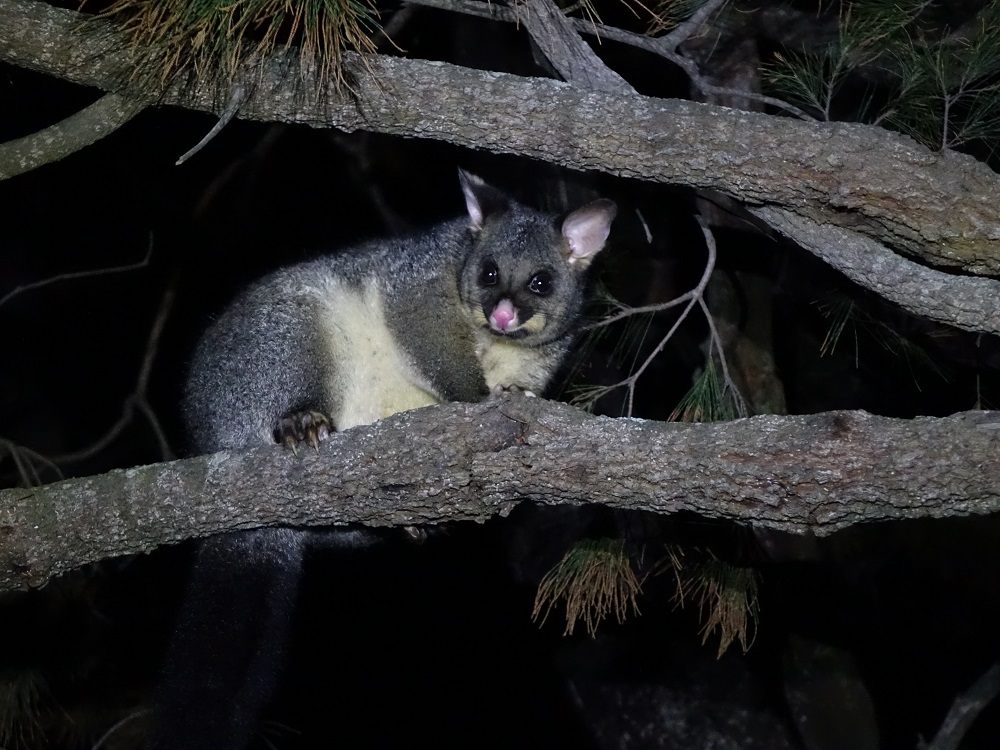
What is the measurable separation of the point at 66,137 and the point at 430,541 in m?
3.28

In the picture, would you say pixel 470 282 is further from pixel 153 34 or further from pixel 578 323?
pixel 153 34

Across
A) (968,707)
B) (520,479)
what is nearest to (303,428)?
(520,479)

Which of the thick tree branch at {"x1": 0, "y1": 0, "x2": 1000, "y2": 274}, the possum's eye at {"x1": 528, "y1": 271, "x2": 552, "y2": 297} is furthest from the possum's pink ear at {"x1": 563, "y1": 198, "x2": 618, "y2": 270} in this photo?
the thick tree branch at {"x1": 0, "y1": 0, "x2": 1000, "y2": 274}

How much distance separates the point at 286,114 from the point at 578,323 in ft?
5.30

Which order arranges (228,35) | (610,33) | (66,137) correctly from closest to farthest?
(228,35)
(66,137)
(610,33)

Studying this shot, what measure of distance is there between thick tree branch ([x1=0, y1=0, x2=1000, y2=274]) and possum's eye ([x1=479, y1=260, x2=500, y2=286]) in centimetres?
93

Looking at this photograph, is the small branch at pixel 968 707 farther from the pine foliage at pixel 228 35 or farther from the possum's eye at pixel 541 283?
the pine foliage at pixel 228 35

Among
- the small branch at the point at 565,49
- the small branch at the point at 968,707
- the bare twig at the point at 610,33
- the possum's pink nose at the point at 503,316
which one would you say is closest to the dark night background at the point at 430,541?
the small branch at the point at 968,707

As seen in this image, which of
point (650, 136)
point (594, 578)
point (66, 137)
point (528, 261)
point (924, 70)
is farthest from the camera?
point (528, 261)

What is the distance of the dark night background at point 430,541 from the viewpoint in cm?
560

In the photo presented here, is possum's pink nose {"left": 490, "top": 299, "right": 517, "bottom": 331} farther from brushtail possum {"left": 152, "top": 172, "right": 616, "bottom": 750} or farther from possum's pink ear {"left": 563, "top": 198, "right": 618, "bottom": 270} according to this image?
possum's pink ear {"left": 563, "top": 198, "right": 618, "bottom": 270}

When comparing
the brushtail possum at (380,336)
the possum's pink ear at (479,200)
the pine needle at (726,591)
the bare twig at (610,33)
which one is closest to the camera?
the bare twig at (610,33)

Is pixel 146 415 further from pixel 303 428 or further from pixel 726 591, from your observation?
pixel 726 591

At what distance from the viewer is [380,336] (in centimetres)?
413
